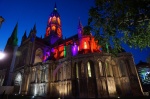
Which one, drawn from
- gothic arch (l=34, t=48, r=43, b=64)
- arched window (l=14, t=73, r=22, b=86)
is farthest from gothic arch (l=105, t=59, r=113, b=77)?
arched window (l=14, t=73, r=22, b=86)

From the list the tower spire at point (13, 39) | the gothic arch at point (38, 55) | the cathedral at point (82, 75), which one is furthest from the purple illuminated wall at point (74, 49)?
the tower spire at point (13, 39)

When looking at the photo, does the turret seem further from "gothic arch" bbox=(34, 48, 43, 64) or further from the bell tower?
"gothic arch" bbox=(34, 48, 43, 64)

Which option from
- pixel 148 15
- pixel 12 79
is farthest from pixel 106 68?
pixel 12 79

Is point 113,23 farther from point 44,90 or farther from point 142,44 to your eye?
point 44,90

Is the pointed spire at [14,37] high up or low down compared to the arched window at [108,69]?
up

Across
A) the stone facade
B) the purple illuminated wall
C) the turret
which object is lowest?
the stone facade

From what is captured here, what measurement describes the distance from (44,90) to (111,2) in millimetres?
24483

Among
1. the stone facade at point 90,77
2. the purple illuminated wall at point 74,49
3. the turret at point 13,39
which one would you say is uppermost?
the turret at point 13,39

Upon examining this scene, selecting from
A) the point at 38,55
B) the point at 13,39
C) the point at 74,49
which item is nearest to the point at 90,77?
the point at 74,49

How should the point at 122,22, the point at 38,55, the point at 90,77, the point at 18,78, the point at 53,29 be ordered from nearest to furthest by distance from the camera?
the point at 122,22, the point at 90,77, the point at 18,78, the point at 38,55, the point at 53,29

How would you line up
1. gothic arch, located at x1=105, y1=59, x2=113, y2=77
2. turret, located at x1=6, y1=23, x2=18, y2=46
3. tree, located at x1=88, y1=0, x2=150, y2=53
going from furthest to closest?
turret, located at x1=6, y1=23, x2=18, y2=46 < gothic arch, located at x1=105, y1=59, x2=113, y2=77 < tree, located at x1=88, y1=0, x2=150, y2=53

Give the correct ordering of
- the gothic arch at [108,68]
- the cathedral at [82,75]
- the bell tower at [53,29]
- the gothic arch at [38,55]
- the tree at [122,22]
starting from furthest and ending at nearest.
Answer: the bell tower at [53,29] < the gothic arch at [38,55] < the gothic arch at [108,68] < the cathedral at [82,75] < the tree at [122,22]

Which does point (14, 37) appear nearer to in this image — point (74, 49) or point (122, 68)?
point (74, 49)

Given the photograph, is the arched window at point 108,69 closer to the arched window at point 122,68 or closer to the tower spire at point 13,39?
the arched window at point 122,68
